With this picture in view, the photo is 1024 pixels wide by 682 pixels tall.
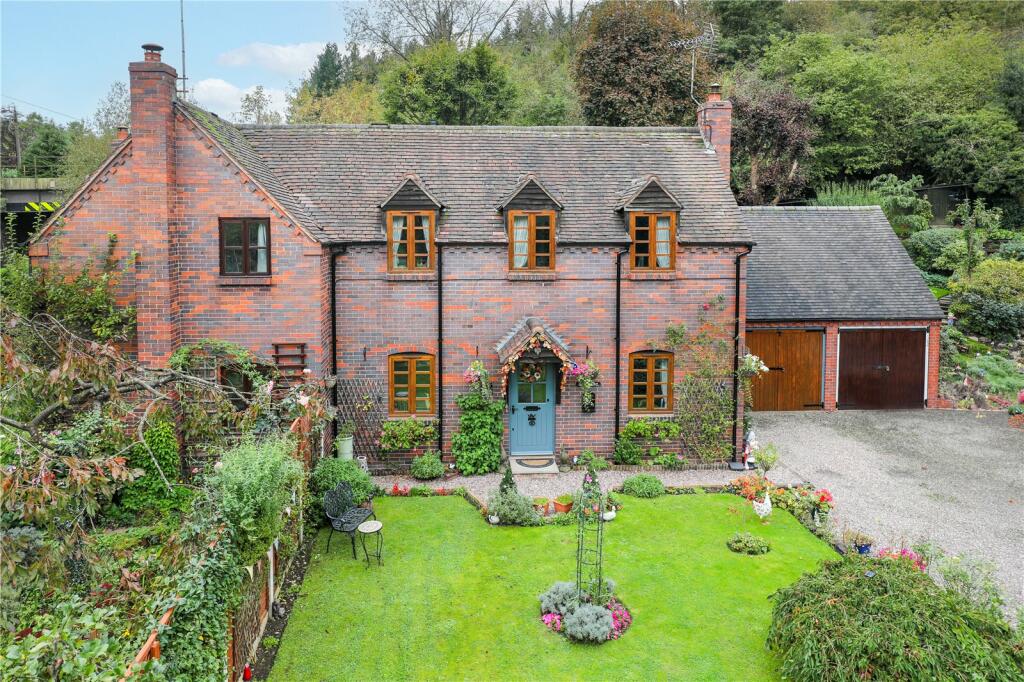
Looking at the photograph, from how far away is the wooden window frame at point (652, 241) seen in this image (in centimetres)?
1662

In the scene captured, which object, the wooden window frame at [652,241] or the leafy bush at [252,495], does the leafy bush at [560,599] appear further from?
the wooden window frame at [652,241]

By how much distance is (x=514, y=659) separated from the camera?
907cm

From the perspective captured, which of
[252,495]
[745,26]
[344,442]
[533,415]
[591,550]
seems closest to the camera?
[252,495]

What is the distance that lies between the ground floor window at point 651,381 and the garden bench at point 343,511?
742 centimetres

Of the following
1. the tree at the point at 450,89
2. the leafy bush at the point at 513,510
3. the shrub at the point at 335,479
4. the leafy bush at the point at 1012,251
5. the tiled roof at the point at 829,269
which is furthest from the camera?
the tree at the point at 450,89

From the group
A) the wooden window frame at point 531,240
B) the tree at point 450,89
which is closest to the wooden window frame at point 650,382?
the wooden window frame at point 531,240

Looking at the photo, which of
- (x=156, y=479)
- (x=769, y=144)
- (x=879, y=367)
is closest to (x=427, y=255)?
(x=156, y=479)

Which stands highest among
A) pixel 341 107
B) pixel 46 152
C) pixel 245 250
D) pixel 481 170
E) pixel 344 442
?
pixel 341 107

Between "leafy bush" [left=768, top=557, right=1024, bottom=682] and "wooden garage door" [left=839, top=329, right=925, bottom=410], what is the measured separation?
14.6 metres

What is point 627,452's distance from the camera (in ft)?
55.3

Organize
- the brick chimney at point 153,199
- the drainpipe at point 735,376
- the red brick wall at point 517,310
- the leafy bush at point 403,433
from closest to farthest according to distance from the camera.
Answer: the brick chimney at point 153,199 → the leafy bush at point 403,433 → the red brick wall at point 517,310 → the drainpipe at point 735,376

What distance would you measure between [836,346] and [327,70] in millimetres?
44300

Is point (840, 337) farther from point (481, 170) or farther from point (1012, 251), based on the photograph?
point (1012, 251)

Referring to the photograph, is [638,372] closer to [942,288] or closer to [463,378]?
[463,378]
